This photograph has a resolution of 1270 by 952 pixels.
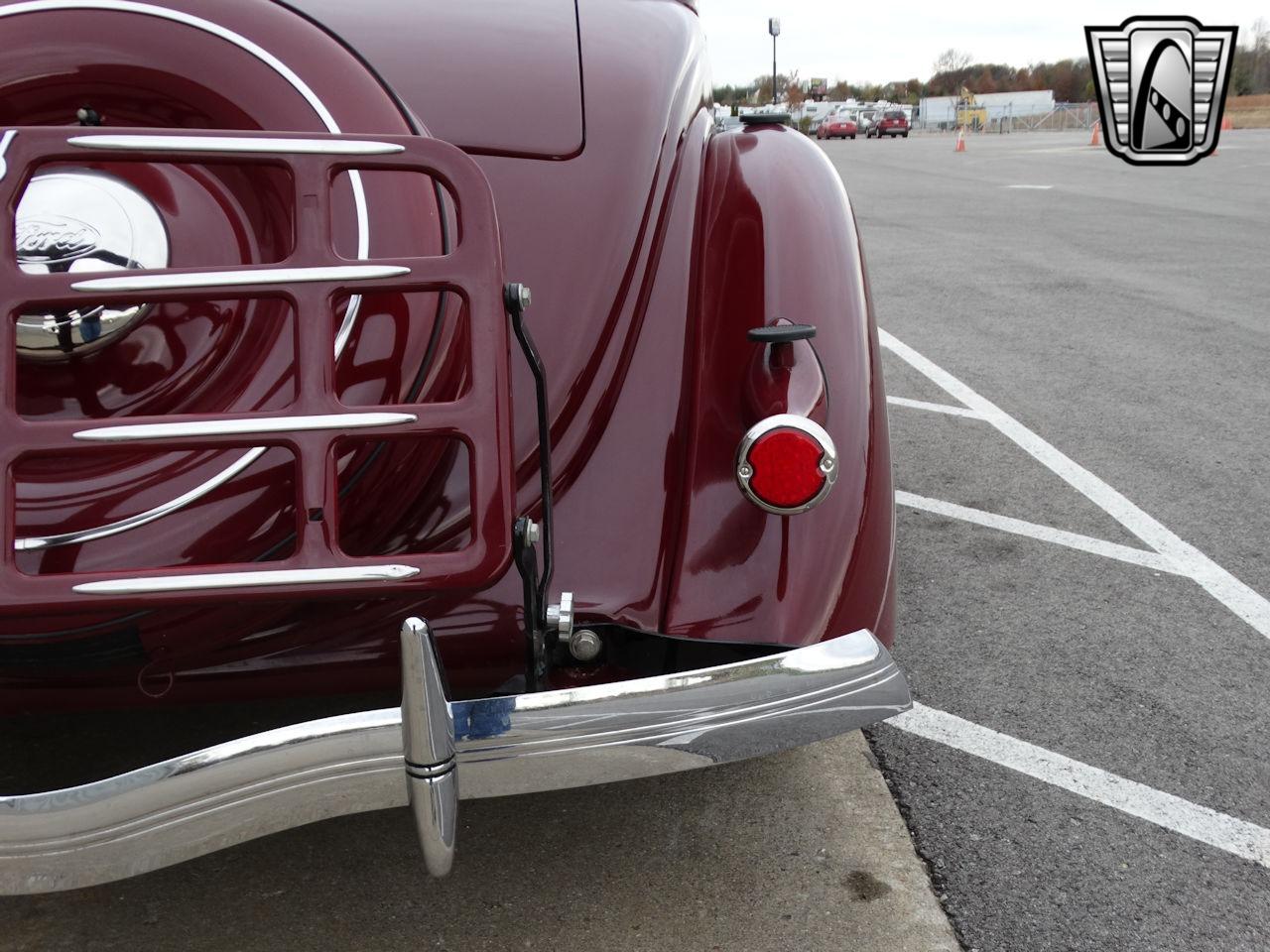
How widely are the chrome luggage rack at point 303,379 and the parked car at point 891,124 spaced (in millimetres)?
48808

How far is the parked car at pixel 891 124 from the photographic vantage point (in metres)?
47.2

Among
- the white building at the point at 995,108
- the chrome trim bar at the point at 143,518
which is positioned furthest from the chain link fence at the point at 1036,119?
the chrome trim bar at the point at 143,518

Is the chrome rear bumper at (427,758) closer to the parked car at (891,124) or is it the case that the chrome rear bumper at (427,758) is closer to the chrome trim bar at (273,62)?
the chrome trim bar at (273,62)

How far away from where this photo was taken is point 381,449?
1.73 metres

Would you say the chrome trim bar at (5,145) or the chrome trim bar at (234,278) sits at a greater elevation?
the chrome trim bar at (5,145)

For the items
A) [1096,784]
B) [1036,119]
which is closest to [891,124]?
[1036,119]

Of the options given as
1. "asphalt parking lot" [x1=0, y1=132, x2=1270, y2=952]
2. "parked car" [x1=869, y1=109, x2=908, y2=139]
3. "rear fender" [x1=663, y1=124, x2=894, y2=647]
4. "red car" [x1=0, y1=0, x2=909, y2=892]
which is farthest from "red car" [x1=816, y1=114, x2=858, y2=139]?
"red car" [x1=0, y1=0, x2=909, y2=892]

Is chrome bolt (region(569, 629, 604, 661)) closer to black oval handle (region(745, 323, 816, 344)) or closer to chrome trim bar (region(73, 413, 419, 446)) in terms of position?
chrome trim bar (region(73, 413, 419, 446))

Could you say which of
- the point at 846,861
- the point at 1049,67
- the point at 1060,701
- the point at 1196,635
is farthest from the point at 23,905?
the point at 1049,67

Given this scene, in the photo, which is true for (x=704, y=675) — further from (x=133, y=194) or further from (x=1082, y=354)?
(x=1082, y=354)

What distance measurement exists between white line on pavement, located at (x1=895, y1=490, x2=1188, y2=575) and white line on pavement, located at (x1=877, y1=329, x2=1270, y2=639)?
0.06m

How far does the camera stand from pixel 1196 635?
10.2ft

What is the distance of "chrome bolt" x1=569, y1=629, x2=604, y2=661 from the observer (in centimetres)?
183

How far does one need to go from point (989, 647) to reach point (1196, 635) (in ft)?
1.86
